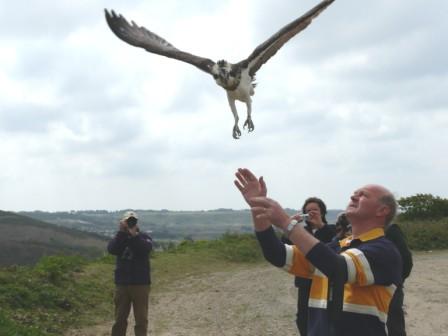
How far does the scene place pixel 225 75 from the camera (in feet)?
12.3

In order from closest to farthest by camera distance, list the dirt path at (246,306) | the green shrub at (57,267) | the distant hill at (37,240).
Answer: the dirt path at (246,306)
the green shrub at (57,267)
the distant hill at (37,240)

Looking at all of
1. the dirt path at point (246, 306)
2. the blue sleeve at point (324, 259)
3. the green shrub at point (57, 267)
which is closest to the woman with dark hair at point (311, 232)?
the blue sleeve at point (324, 259)

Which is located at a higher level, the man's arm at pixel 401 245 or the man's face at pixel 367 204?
the man's face at pixel 367 204

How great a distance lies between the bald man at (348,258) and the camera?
8.74ft

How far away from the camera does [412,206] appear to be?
2581 centimetres

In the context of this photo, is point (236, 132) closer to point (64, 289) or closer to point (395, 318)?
point (395, 318)

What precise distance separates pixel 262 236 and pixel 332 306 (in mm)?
478

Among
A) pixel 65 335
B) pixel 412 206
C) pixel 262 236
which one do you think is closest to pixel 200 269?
pixel 65 335

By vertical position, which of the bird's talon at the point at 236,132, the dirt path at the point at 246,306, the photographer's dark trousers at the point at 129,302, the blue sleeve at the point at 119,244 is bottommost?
the dirt path at the point at 246,306

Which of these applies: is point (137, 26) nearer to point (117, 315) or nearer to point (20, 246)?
point (117, 315)

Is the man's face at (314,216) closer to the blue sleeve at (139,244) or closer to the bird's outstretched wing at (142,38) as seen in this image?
the bird's outstretched wing at (142,38)

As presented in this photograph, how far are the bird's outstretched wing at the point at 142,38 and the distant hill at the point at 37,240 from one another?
21.0m

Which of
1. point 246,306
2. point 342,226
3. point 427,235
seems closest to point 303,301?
point 342,226

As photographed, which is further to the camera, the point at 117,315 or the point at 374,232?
the point at 117,315
